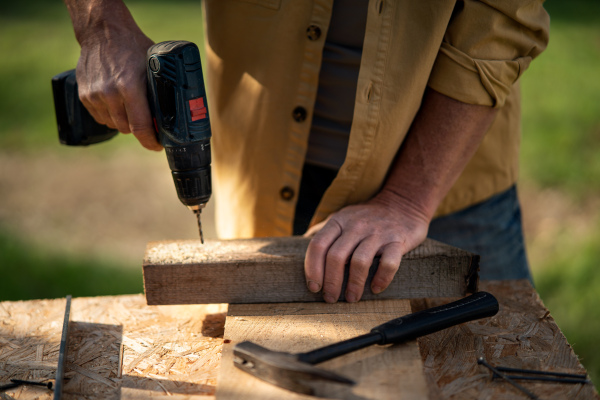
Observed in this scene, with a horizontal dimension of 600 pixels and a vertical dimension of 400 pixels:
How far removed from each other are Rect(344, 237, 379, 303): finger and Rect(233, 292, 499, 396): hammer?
21 cm

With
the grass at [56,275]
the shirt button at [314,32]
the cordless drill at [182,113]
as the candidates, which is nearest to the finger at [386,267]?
the cordless drill at [182,113]

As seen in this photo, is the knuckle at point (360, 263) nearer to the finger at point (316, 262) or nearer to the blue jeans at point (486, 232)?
the finger at point (316, 262)

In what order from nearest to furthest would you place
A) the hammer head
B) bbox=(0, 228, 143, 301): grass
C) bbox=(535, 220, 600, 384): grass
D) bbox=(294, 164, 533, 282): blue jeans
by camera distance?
the hammer head < bbox=(294, 164, 533, 282): blue jeans < bbox=(535, 220, 600, 384): grass < bbox=(0, 228, 143, 301): grass

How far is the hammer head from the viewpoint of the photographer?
53.1 inches

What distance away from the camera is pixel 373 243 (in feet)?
5.90

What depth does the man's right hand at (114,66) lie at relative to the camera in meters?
1.90

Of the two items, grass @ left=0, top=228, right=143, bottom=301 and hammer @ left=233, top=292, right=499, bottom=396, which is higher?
hammer @ left=233, top=292, right=499, bottom=396

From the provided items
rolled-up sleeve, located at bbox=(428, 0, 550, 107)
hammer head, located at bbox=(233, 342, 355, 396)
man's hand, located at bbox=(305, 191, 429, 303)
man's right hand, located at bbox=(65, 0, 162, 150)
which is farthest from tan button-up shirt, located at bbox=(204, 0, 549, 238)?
hammer head, located at bbox=(233, 342, 355, 396)

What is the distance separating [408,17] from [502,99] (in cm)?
43

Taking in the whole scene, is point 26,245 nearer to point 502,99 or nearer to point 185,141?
point 185,141

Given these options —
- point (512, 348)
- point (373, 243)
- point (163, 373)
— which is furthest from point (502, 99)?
point (163, 373)

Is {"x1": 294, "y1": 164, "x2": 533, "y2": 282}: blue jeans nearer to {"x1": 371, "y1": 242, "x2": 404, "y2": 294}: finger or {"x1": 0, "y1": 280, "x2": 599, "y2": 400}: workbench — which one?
{"x1": 0, "y1": 280, "x2": 599, "y2": 400}: workbench

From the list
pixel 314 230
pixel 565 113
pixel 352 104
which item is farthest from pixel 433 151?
pixel 565 113

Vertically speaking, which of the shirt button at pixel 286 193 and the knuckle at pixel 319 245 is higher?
the knuckle at pixel 319 245
